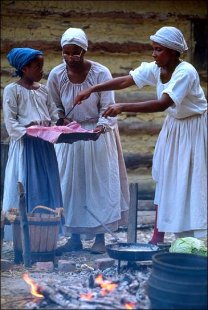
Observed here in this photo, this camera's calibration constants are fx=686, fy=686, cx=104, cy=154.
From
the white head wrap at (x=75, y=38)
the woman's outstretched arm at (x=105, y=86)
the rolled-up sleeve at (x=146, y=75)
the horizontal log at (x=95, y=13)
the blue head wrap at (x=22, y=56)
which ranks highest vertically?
the horizontal log at (x=95, y=13)

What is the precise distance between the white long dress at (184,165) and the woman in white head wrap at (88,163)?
75cm

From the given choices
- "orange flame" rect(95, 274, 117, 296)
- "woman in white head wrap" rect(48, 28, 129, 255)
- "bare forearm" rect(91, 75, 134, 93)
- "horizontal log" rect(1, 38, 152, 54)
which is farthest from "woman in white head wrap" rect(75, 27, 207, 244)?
"horizontal log" rect(1, 38, 152, 54)

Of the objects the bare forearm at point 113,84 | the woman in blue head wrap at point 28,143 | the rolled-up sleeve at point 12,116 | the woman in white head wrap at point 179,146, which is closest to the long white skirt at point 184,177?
the woman in white head wrap at point 179,146

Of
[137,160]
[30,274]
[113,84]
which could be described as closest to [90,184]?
[113,84]

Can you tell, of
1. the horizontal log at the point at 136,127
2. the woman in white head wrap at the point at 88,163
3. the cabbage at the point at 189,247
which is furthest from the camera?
the horizontal log at the point at 136,127

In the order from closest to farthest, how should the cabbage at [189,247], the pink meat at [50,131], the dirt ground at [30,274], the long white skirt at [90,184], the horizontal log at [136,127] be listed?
the dirt ground at [30,274] → the cabbage at [189,247] → the pink meat at [50,131] → the long white skirt at [90,184] → the horizontal log at [136,127]

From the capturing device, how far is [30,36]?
9.18 m

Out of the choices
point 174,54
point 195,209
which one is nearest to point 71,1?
point 174,54

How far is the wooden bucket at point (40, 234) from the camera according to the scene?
6371 mm

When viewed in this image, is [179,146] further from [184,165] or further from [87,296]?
[87,296]

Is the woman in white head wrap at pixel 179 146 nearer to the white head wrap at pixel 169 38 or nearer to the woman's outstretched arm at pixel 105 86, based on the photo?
the white head wrap at pixel 169 38

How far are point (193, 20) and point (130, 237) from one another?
3564 millimetres

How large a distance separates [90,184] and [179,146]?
1.19m

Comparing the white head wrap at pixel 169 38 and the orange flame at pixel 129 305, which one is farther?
the white head wrap at pixel 169 38
